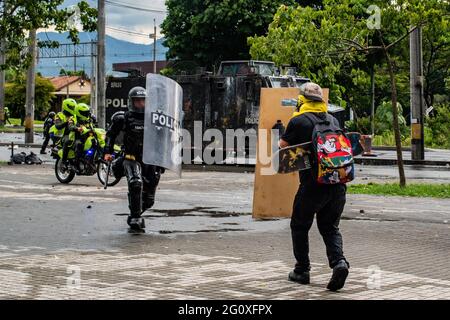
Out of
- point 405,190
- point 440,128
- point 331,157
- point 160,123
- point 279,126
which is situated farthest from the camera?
point 440,128

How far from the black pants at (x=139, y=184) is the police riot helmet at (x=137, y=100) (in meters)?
0.70

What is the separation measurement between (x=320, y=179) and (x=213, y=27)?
42910 millimetres

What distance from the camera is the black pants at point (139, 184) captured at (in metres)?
12.1

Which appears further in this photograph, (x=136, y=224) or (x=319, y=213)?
(x=136, y=224)

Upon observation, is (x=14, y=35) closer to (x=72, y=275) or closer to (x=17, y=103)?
(x=72, y=275)

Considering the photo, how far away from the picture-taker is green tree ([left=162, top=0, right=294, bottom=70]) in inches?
1927

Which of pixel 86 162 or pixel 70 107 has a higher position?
pixel 70 107

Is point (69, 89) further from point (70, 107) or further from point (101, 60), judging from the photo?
point (70, 107)

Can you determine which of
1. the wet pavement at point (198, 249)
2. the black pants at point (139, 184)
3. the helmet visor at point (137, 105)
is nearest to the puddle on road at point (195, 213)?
the wet pavement at point (198, 249)

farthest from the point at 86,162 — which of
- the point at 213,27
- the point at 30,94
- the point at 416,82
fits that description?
the point at 213,27

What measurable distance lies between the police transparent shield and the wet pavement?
1016mm

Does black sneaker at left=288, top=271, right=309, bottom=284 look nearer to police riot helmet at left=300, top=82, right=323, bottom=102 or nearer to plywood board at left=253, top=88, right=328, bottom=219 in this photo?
police riot helmet at left=300, top=82, right=323, bottom=102

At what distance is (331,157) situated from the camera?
8.06 metres

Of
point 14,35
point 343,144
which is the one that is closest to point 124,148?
point 343,144
